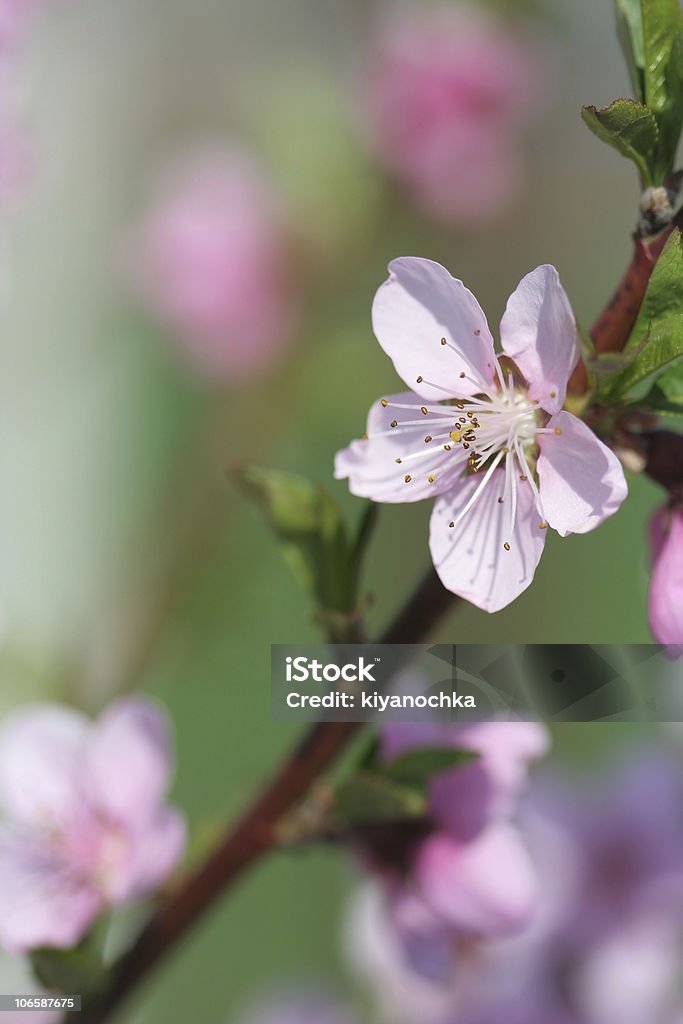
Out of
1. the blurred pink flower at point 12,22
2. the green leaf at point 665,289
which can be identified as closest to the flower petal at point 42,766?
the green leaf at point 665,289

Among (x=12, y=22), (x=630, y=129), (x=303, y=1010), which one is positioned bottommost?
(x=303, y=1010)

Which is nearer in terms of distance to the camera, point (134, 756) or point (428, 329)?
point (428, 329)

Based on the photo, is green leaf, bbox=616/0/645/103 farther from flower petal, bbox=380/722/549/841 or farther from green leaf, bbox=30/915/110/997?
green leaf, bbox=30/915/110/997

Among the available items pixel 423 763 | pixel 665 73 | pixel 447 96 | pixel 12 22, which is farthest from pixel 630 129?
pixel 447 96

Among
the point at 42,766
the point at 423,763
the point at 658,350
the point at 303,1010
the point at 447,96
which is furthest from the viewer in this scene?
the point at 447,96

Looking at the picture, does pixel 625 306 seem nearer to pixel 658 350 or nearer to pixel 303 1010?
pixel 658 350

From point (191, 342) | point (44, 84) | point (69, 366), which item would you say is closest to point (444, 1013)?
point (191, 342)
